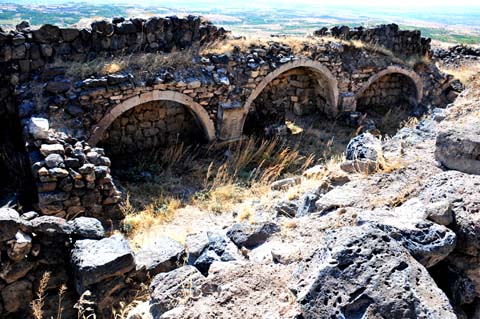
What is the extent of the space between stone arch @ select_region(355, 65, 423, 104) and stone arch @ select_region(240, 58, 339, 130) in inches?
34.4

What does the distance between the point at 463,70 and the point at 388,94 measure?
491cm

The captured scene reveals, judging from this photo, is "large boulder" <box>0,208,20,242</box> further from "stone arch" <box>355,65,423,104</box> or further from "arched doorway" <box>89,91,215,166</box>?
"stone arch" <box>355,65,423,104</box>

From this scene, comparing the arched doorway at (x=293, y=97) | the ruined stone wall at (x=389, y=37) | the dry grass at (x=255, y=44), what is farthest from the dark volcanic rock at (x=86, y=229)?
the ruined stone wall at (x=389, y=37)

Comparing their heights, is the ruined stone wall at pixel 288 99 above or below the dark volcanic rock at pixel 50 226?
above

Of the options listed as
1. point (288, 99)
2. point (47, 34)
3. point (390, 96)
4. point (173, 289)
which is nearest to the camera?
point (173, 289)

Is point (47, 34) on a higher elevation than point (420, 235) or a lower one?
higher

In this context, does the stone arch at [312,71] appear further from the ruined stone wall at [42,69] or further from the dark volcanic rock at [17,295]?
the dark volcanic rock at [17,295]

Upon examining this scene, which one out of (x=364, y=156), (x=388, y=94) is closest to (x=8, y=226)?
(x=364, y=156)

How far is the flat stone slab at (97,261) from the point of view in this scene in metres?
3.73

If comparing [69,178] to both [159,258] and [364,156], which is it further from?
[364,156]

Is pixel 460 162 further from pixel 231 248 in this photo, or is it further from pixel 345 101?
pixel 345 101

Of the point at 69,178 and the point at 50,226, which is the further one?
the point at 69,178

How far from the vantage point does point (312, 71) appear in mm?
11766

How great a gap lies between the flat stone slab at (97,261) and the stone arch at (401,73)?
9.87 m
